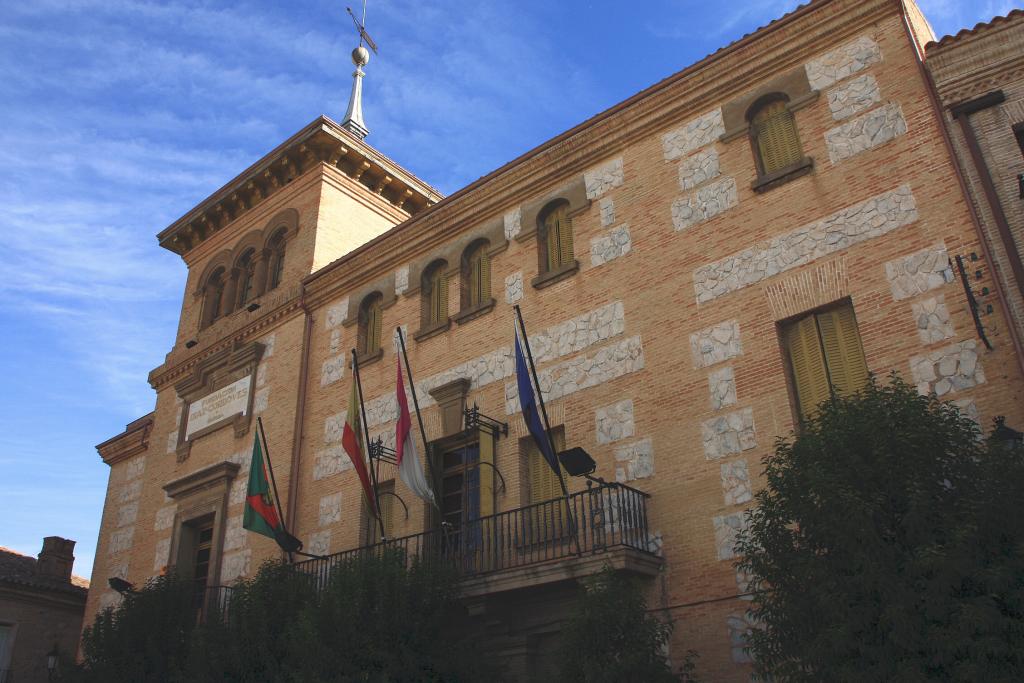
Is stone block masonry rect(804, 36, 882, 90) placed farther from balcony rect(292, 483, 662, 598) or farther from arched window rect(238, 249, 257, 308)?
arched window rect(238, 249, 257, 308)

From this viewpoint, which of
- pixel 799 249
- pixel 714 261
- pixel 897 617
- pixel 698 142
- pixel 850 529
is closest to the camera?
pixel 897 617

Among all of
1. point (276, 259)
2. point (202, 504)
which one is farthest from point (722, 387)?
point (276, 259)

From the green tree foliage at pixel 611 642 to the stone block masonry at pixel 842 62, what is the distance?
23.7 ft

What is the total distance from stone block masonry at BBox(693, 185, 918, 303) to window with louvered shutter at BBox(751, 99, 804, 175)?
1149mm

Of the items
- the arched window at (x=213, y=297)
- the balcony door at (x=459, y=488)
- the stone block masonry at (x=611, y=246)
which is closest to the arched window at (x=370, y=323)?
the balcony door at (x=459, y=488)

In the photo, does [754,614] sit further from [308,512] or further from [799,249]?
[308,512]

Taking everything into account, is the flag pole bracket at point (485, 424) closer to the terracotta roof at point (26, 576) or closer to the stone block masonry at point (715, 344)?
the stone block masonry at point (715, 344)

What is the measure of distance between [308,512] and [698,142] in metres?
8.90

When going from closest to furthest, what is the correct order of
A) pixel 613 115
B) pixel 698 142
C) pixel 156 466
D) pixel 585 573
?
pixel 585 573, pixel 698 142, pixel 613 115, pixel 156 466

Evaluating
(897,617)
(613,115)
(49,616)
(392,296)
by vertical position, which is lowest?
(897,617)

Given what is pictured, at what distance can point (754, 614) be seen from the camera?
8992 millimetres

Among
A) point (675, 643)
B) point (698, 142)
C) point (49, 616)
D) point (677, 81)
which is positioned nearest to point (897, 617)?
point (675, 643)

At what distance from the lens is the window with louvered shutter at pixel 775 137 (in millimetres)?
12906

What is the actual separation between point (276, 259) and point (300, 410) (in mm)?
4693
